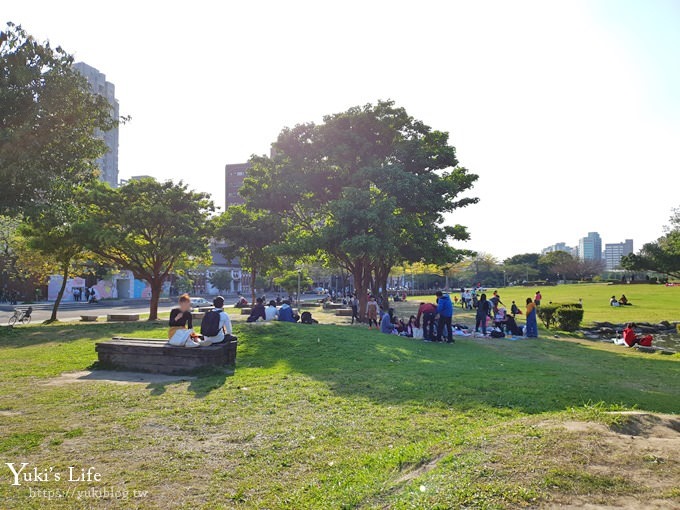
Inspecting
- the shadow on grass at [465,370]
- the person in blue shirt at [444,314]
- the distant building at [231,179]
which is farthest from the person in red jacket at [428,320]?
the distant building at [231,179]

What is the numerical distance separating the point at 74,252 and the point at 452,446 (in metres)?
22.8

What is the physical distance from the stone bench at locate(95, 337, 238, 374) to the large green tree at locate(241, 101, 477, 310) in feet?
36.9

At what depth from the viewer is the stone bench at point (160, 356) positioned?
8.74 metres

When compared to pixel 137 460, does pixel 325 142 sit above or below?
above

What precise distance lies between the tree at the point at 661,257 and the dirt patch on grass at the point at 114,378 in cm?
4937

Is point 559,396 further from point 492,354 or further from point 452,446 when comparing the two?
point 492,354

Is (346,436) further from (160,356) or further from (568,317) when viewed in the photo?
(568,317)

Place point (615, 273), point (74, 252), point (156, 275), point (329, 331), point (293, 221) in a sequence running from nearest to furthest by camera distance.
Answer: point (329, 331) → point (74, 252) → point (156, 275) → point (293, 221) → point (615, 273)

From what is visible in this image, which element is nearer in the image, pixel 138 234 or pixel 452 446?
pixel 452 446

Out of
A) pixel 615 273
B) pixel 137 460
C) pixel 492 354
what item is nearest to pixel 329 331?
pixel 492 354

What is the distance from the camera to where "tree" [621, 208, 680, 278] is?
156ft

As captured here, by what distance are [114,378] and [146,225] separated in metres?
15.0

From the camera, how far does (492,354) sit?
43.2ft

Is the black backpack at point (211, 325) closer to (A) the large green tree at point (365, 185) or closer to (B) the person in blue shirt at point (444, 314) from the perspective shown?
(B) the person in blue shirt at point (444, 314)
